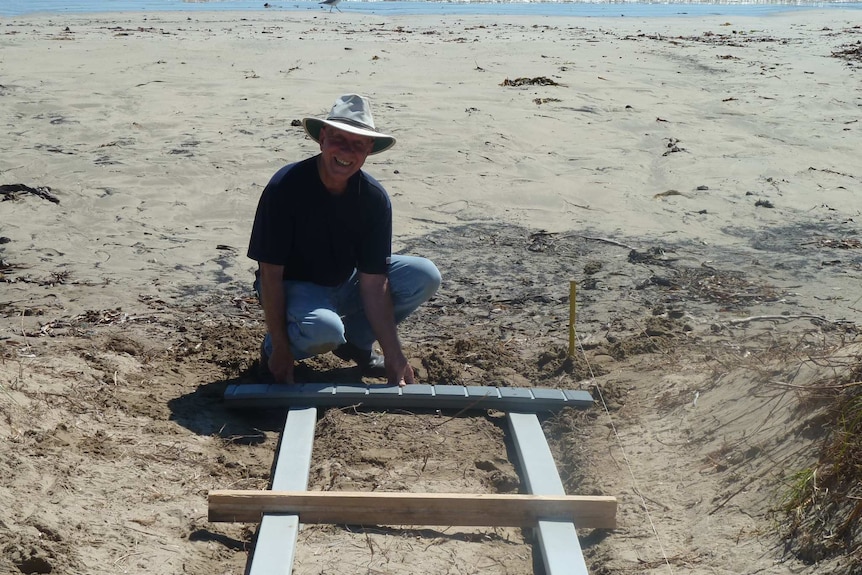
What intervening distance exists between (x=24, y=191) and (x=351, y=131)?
3.70m

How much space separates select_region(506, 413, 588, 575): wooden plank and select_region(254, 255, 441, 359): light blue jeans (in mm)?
744

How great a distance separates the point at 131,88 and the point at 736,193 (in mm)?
5998

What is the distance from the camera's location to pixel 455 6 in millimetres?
23406

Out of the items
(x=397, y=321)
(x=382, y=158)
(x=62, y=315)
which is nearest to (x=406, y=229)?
(x=382, y=158)

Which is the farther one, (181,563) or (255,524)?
(255,524)

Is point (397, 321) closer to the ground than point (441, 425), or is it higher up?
higher up

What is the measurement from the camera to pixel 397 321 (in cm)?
439

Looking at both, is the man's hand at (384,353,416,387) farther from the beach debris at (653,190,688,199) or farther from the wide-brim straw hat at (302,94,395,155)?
the beach debris at (653,190,688,199)

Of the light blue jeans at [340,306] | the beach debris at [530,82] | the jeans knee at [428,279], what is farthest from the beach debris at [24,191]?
the beach debris at [530,82]

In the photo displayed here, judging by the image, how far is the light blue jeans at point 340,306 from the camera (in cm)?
396

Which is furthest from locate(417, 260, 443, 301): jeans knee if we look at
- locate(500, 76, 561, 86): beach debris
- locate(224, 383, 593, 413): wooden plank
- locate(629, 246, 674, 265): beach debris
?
locate(500, 76, 561, 86): beach debris

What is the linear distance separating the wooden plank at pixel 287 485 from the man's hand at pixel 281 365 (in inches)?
8.3

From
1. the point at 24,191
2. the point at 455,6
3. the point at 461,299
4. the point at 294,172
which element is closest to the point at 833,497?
the point at 294,172

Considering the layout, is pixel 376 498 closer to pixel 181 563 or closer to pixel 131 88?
pixel 181 563
